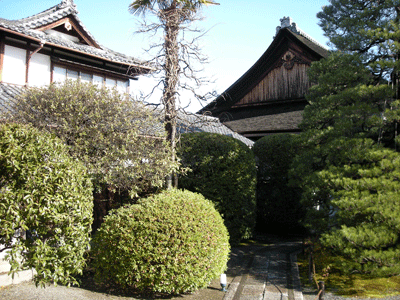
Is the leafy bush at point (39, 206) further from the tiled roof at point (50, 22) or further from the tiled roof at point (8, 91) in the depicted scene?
the tiled roof at point (50, 22)

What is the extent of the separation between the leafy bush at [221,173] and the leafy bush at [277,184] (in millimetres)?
2487

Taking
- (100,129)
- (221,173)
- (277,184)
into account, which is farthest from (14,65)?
(277,184)

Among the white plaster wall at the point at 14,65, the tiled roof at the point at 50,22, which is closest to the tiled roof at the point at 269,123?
the tiled roof at the point at 50,22

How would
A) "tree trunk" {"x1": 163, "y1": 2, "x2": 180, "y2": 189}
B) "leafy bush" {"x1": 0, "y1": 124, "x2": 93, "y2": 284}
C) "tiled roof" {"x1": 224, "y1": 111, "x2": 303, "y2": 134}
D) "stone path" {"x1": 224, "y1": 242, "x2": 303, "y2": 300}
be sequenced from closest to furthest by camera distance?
"leafy bush" {"x1": 0, "y1": 124, "x2": 93, "y2": 284} < "stone path" {"x1": 224, "y1": 242, "x2": 303, "y2": 300} < "tree trunk" {"x1": 163, "y1": 2, "x2": 180, "y2": 189} < "tiled roof" {"x1": 224, "y1": 111, "x2": 303, "y2": 134}

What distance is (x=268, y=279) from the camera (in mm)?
7262

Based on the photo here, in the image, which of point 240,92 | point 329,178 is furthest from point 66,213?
point 240,92

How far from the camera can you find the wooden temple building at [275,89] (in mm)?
16219

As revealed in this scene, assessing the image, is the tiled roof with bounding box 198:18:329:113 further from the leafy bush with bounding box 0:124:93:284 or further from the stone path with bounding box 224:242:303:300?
the leafy bush with bounding box 0:124:93:284

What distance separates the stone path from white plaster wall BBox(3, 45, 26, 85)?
32.7ft

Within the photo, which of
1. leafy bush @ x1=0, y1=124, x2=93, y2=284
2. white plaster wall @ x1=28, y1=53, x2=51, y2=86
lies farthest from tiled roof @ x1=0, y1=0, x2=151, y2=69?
leafy bush @ x1=0, y1=124, x2=93, y2=284

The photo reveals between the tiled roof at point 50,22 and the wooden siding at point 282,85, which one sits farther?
the wooden siding at point 282,85

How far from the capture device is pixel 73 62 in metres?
13.5

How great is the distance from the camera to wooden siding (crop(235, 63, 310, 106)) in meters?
16.6

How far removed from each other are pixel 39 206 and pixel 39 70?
9917 mm
